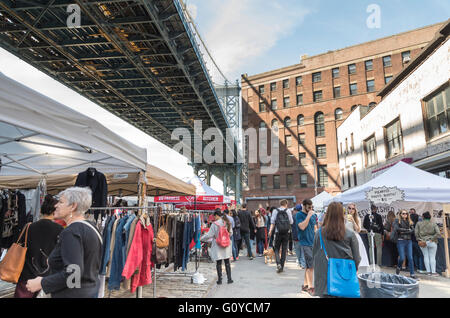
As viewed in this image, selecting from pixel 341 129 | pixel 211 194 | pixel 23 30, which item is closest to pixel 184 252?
pixel 211 194

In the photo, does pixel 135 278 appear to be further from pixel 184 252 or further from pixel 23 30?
pixel 23 30

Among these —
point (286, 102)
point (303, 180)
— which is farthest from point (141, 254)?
point (286, 102)

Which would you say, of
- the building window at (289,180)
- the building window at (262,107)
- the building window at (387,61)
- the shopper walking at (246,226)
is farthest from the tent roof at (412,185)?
the building window at (262,107)

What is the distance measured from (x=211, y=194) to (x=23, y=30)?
553 inches

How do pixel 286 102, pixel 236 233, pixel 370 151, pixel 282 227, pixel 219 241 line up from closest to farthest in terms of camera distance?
pixel 219 241 < pixel 282 227 < pixel 236 233 < pixel 370 151 < pixel 286 102

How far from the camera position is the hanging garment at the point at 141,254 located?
187 inches

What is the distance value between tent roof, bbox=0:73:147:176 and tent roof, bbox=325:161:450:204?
7.01 meters

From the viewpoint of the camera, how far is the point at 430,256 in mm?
8773

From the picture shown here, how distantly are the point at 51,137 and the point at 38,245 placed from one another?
1802 millimetres

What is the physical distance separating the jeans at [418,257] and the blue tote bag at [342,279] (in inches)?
298

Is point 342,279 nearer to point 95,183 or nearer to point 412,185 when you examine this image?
point 95,183

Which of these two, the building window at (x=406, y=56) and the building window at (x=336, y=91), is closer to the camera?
the building window at (x=406, y=56)

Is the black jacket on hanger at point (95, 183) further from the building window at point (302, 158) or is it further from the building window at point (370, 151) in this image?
the building window at point (302, 158)

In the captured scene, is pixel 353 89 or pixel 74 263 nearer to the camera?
pixel 74 263
